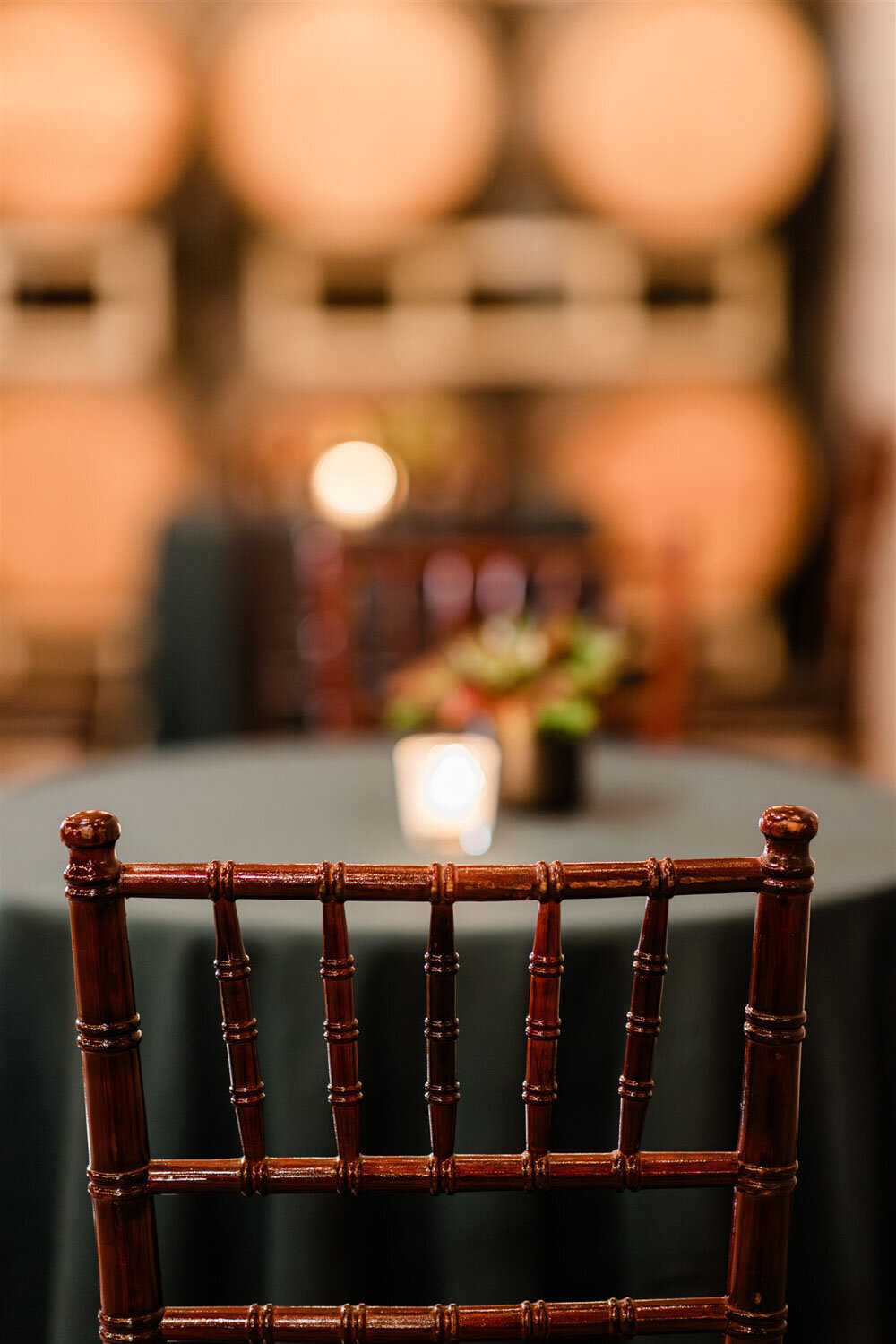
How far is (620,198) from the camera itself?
3.88 m

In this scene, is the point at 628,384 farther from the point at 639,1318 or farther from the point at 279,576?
the point at 639,1318

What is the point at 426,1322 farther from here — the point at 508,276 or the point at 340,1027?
the point at 508,276

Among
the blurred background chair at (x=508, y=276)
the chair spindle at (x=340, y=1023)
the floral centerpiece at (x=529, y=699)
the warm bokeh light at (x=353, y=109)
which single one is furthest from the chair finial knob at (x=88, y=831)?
the warm bokeh light at (x=353, y=109)

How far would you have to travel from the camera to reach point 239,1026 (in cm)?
70

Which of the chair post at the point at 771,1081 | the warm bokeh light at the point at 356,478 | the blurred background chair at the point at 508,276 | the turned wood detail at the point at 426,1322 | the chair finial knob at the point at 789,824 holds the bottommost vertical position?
the turned wood detail at the point at 426,1322

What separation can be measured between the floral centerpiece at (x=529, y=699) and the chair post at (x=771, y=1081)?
0.60 m

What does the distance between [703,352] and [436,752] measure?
10.5 ft

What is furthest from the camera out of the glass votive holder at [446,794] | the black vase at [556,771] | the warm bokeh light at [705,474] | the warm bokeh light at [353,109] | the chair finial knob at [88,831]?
the warm bokeh light at [705,474]

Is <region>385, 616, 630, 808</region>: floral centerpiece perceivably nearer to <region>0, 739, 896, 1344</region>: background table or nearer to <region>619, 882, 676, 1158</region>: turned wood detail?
<region>0, 739, 896, 1344</region>: background table

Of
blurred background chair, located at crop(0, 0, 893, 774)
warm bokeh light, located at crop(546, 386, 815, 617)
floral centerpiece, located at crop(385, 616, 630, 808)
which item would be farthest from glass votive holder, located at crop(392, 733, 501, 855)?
warm bokeh light, located at crop(546, 386, 815, 617)

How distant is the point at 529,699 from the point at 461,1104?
1.46ft

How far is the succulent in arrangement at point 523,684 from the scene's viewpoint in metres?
1.31

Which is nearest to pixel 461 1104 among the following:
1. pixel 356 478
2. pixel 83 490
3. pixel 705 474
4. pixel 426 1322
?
pixel 426 1322

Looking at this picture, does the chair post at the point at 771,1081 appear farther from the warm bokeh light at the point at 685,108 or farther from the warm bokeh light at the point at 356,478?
the warm bokeh light at the point at 685,108
